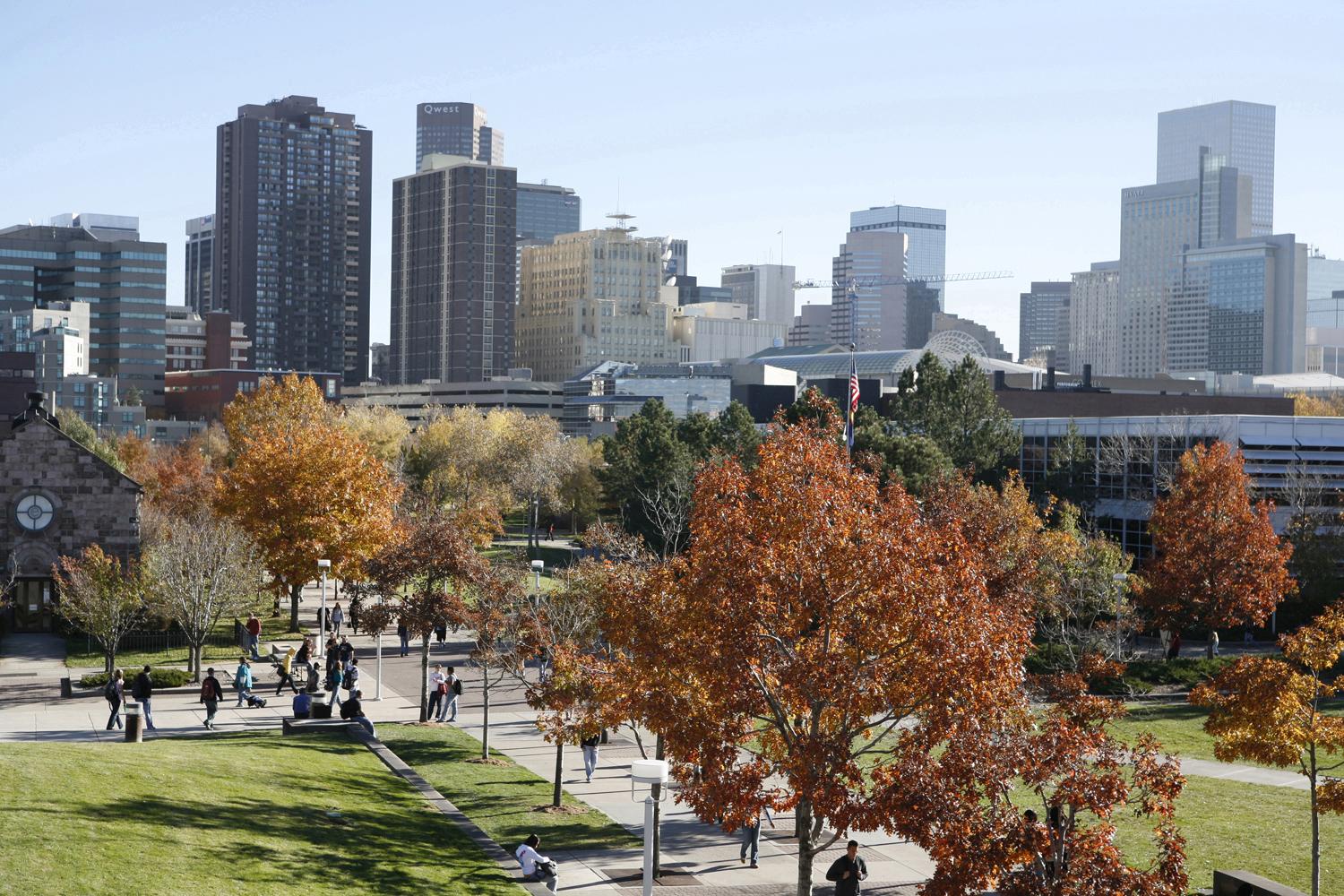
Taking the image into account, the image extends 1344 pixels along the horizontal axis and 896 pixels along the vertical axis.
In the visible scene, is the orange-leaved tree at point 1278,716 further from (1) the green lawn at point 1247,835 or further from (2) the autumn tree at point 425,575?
(2) the autumn tree at point 425,575

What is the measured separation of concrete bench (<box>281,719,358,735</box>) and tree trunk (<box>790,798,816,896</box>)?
18.7 metres

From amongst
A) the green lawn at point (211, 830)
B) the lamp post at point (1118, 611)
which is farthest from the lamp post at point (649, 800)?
the lamp post at point (1118, 611)

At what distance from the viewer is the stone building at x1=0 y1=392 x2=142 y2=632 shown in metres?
54.8

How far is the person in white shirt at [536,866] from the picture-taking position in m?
23.9

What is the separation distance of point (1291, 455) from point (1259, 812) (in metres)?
37.8

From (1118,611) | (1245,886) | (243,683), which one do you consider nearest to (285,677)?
(243,683)

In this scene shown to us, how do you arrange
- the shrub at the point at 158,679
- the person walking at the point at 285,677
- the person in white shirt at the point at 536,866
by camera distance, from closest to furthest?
1. the person in white shirt at the point at 536,866
2. the shrub at the point at 158,679
3. the person walking at the point at 285,677

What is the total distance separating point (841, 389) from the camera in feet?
349

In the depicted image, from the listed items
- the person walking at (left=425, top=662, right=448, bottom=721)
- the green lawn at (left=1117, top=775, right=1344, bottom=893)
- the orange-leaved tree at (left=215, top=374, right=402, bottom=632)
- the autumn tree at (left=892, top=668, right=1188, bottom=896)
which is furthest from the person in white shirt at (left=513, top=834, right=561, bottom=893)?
the orange-leaved tree at (left=215, top=374, right=402, bottom=632)

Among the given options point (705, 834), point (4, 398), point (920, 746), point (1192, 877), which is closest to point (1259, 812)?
point (1192, 877)

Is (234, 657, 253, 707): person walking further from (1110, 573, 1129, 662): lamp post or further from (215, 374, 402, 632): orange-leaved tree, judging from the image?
(1110, 573, 1129, 662): lamp post

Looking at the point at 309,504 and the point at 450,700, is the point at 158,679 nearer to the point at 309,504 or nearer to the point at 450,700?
the point at 450,700

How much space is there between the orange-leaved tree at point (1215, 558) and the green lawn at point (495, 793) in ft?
87.4

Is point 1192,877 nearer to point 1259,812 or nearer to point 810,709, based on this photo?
point 1259,812
